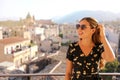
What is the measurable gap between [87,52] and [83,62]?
8 cm

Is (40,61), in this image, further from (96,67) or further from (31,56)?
(96,67)

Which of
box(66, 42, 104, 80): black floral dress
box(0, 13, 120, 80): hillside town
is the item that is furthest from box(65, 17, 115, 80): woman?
box(0, 13, 120, 80): hillside town

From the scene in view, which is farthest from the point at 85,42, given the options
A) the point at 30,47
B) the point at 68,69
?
the point at 30,47

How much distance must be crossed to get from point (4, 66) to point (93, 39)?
25274mm

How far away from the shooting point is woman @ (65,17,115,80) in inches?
86.3

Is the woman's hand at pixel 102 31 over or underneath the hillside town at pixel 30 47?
over

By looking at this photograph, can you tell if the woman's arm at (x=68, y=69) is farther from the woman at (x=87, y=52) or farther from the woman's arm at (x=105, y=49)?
the woman's arm at (x=105, y=49)

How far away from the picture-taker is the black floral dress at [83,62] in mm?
2186

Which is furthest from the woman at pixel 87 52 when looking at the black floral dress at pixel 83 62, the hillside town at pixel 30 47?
the hillside town at pixel 30 47

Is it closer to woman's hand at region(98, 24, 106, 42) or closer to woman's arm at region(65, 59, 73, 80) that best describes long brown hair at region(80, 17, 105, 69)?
woman's hand at region(98, 24, 106, 42)

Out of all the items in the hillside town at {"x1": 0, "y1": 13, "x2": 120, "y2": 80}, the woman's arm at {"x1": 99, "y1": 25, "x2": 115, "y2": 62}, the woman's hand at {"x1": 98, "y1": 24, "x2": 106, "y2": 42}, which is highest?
the woman's hand at {"x1": 98, "y1": 24, "x2": 106, "y2": 42}

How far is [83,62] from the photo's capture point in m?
2.20

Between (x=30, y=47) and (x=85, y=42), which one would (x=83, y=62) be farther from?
(x=30, y=47)

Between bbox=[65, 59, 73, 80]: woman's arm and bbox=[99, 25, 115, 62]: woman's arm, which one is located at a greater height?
bbox=[99, 25, 115, 62]: woman's arm
